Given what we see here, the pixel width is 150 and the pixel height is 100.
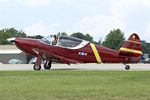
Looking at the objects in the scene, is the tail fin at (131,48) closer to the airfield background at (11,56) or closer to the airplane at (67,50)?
the airplane at (67,50)

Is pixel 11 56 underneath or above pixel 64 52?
underneath

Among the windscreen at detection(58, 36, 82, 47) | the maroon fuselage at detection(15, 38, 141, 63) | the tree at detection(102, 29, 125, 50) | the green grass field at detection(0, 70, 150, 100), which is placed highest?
the tree at detection(102, 29, 125, 50)

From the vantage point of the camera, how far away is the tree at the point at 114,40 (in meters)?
121

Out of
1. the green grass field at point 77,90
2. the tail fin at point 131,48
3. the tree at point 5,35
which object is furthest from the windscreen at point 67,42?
the tree at point 5,35

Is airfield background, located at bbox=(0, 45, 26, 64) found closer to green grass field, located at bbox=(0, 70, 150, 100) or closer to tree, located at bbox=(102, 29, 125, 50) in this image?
tree, located at bbox=(102, 29, 125, 50)

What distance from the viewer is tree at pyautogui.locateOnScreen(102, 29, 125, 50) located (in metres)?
121

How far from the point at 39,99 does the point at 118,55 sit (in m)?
18.8

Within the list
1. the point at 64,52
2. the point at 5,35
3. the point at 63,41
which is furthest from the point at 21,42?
the point at 5,35

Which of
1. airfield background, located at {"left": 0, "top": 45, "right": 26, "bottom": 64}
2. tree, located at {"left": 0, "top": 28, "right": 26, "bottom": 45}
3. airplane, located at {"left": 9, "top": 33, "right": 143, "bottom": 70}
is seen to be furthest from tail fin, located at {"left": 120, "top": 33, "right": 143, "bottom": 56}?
tree, located at {"left": 0, "top": 28, "right": 26, "bottom": 45}

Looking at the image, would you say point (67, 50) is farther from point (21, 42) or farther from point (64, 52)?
point (21, 42)

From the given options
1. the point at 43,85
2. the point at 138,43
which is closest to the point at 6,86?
the point at 43,85

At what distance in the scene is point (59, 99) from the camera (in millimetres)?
11383

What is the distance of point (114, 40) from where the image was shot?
4808 inches

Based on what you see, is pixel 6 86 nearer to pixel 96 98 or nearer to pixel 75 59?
pixel 96 98
